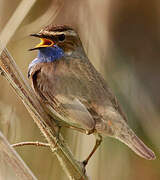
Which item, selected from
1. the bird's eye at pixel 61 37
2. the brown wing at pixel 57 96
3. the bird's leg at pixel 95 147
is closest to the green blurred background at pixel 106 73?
the bird's leg at pixel 95 147

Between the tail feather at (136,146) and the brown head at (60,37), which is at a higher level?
the brown head at (60,37)

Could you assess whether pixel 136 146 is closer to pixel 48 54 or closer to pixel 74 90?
pixel 74 90

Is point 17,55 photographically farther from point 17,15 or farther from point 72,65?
→ point 17,15

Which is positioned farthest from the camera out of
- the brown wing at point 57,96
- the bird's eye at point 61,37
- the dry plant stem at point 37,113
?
the bird's eye at point 61,37

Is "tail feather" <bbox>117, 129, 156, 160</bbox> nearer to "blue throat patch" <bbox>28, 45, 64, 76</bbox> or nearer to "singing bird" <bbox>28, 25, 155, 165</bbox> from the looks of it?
"singing bird" <bbox>28, 25, 155, 165</bbox>

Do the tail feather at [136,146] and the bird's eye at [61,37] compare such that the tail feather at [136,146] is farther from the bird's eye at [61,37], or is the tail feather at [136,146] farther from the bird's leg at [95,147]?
the bird's eye at [61,37]

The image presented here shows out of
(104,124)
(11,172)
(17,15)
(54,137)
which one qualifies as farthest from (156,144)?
(17,15)
